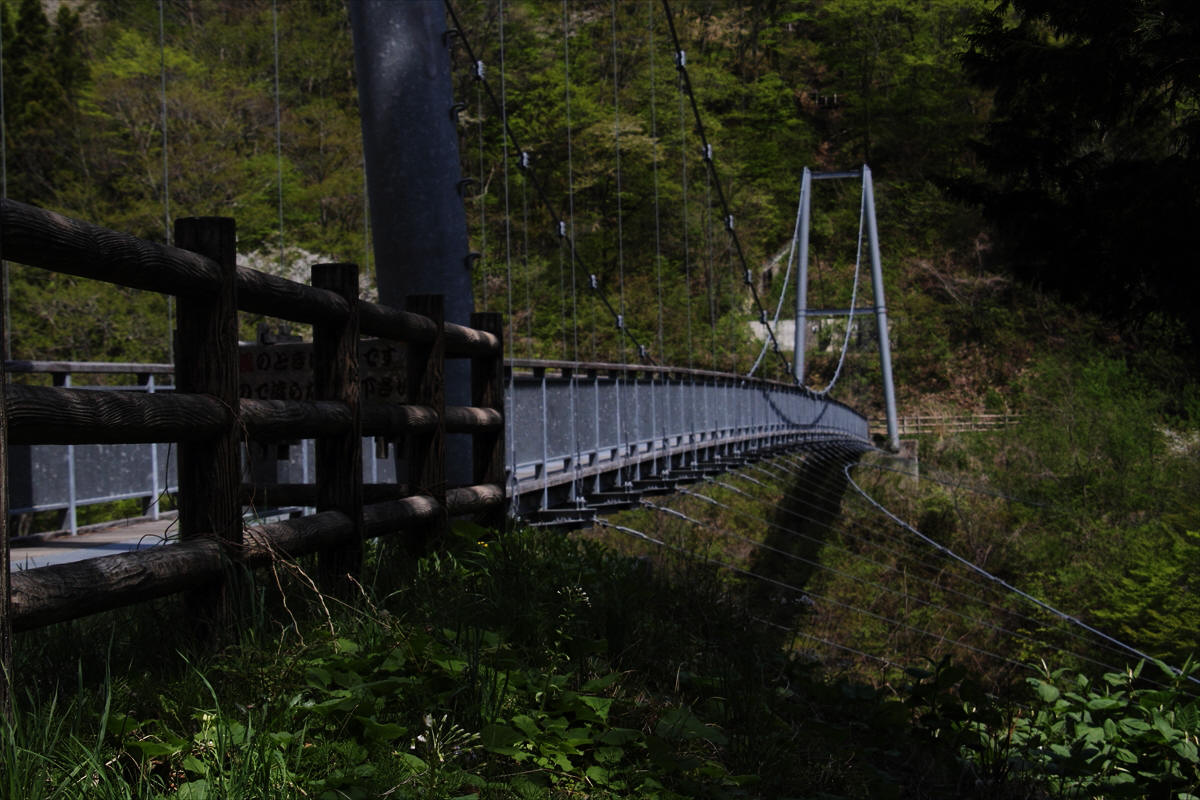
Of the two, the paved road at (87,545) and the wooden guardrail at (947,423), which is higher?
the paved road at (87,545)

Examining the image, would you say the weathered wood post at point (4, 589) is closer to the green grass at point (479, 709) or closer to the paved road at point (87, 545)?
the green grass at point (479, 709)

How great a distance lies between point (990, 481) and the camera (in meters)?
34.1

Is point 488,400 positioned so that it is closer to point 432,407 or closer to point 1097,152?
point 432,407

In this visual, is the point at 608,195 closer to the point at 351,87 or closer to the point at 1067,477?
the point at 351,87

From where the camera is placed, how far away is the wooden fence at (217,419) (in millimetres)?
2391

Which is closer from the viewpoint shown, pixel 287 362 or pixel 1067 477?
pixel 287 362

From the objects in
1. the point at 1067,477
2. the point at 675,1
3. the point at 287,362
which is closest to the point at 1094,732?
the point at 287,362

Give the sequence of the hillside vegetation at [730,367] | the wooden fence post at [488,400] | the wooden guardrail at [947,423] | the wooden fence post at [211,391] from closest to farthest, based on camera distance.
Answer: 1. the hillside vegetation at [730,367]
2. the wooden fence post at [211,391]
3. the wooden fence post at [488,400]
4. the wooden guardrail at [947,423]

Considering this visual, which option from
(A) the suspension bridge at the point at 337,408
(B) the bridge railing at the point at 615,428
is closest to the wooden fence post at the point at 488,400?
(A) the suspension bridge at the point at 337,408

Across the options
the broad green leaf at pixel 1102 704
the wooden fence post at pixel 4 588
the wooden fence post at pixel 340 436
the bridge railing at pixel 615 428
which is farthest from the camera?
the bridge railing at pixel 615 428

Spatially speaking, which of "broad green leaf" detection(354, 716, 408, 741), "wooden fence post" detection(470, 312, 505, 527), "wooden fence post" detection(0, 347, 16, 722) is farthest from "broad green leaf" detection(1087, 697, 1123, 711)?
"wooden fence post" detection(0, 347, 16, 722)

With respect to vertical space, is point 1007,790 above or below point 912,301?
below

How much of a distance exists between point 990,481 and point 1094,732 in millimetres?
30758

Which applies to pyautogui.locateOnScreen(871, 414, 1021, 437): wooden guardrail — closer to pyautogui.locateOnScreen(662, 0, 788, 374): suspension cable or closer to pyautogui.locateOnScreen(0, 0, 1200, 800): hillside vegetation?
pyautogui.locateOnScreen(0, 0, 1200, 800): hillside vegetation
